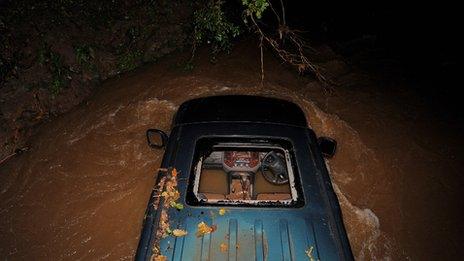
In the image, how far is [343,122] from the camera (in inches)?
262

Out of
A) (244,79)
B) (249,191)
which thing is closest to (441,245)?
(249,191)

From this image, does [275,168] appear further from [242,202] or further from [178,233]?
[178,233]

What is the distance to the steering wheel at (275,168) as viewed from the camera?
402cm

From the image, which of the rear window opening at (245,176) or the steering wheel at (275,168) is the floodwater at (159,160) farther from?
the steering wheel at (275,168)

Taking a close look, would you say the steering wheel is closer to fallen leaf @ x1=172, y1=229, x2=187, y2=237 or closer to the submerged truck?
the submerged truck

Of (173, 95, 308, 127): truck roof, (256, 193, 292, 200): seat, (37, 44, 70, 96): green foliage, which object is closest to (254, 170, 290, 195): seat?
(256, 193, 292, 200): seat

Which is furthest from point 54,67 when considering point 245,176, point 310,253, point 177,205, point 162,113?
point 310,253

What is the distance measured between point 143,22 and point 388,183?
6810 mm

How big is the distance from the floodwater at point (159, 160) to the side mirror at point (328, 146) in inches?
62.4

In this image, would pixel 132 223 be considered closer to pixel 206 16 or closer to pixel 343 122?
pixel 206 16

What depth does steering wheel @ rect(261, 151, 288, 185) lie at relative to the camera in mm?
4020

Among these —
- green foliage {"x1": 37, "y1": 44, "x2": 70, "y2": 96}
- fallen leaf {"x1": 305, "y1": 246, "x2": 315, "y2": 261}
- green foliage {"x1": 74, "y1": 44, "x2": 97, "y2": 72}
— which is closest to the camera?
fallen leaf {"x1": 305, "y1": 246, "x2": 315, "y2": 261}

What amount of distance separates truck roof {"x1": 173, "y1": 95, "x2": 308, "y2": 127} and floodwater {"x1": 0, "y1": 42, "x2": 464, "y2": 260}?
184 cm

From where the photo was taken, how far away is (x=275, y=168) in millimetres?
4062
